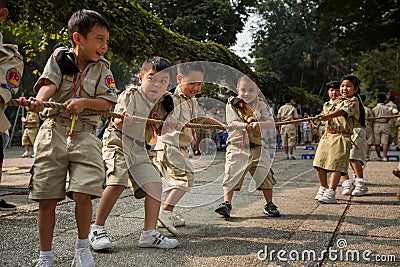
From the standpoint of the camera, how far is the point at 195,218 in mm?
4297

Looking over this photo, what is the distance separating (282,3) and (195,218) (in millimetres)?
44971

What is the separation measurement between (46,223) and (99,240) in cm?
54

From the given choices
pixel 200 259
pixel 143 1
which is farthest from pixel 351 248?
pixel 143 1

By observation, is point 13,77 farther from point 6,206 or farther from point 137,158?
point 6,206

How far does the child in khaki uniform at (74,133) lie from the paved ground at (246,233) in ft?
1.24

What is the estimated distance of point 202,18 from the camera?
25750 millimetres

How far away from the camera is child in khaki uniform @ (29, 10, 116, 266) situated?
8.49 ft

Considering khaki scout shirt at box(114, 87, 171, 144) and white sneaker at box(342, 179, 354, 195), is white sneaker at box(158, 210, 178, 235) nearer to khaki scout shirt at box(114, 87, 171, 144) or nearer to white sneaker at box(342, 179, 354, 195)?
khaki scout shirt at box(114, 87, 171, 144)

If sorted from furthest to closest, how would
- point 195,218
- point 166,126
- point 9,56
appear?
point 195,218 < point 166,126 < point 9,56

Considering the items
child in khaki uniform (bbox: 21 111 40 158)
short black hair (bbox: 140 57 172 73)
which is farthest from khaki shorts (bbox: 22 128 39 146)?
short black hair (bbox: 140 57 172 73)

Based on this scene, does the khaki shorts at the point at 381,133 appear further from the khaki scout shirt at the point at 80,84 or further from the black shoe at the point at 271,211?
the khaki scout shirt at the point at 80,84

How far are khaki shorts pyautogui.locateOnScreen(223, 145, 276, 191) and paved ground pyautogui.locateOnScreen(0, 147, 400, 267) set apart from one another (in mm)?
312

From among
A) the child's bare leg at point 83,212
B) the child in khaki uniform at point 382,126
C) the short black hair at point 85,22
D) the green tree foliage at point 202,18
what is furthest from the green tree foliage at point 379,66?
the child's bare leg at point 83,212

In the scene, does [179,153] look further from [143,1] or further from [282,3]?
[282,3]
